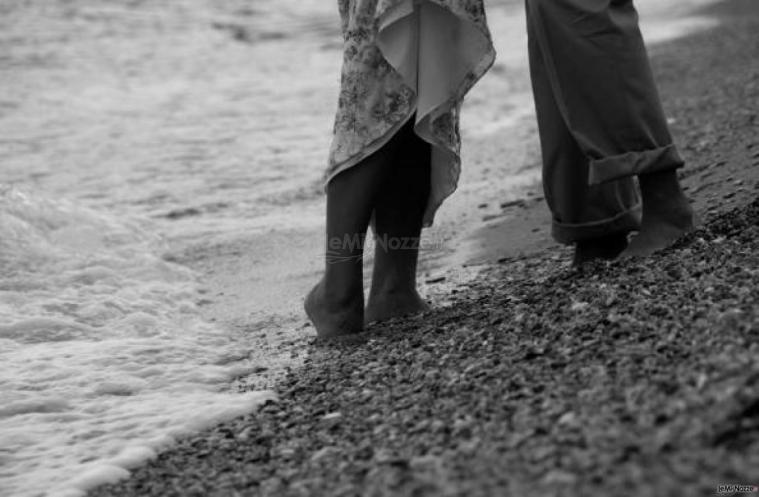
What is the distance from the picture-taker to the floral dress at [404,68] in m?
2.92

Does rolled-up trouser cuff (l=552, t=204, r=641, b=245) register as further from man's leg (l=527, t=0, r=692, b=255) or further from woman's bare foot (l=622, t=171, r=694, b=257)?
man's leg (l=527, t=0, r=692, b=255)

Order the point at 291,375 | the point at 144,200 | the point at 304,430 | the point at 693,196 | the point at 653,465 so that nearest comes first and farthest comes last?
the point at 653,465 < the point at 304,430 < the point at 291,375 < the point at 693,196 < the point at 144,200

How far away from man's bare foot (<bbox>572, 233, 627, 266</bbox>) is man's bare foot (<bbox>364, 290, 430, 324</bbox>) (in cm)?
49

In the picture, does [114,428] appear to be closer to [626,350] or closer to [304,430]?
[304,430]

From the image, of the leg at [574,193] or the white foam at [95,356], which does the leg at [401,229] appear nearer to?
the leg at [574,193]

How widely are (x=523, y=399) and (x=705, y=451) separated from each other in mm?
530

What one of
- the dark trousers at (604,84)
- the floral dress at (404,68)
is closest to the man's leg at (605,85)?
the dark trousers at (604,84)

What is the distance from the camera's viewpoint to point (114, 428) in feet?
9.44

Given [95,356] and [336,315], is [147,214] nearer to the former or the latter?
[95,356]

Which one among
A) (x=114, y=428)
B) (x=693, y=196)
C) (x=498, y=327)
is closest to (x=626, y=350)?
(x=498, y=327)

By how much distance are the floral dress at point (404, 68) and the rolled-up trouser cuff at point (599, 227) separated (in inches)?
17.2

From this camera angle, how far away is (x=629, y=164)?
2.88m

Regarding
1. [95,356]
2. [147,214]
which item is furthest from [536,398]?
[147,214]

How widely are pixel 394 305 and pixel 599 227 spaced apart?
0.62m
